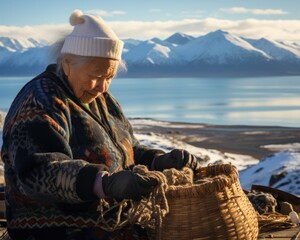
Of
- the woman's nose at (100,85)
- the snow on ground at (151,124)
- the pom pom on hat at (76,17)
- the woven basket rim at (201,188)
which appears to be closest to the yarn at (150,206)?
the woven basket rim at (201,188)

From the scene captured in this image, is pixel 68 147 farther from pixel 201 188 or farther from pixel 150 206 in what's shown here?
pixel 201 188

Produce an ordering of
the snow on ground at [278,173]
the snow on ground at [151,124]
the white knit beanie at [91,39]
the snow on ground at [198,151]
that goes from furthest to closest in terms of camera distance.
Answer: the snow on ground at [151,124], the snow on ground at [198,151], the snow on ground at [278,173], the white knit beanie at [91,39]

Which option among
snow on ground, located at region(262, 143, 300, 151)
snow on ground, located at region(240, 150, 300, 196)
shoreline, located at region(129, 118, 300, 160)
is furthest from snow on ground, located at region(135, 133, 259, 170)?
snow on ground, located at region(240, 150, 300, 196)

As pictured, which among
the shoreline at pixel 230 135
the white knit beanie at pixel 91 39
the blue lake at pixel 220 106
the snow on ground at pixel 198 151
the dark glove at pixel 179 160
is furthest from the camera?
the blue lake at pixel 220 106

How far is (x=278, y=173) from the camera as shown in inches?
454

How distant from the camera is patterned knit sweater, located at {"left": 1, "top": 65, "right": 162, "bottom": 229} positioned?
2.45 meters

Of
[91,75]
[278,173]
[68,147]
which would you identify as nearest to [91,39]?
[91,75]

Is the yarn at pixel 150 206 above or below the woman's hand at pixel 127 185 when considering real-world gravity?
below

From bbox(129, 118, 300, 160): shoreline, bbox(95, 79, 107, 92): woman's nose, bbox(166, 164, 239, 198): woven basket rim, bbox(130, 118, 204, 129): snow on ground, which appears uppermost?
bbox(95, 79, 107, 92): woman's nose

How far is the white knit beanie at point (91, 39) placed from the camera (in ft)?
8.87

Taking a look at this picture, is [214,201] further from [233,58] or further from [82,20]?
[233,58]

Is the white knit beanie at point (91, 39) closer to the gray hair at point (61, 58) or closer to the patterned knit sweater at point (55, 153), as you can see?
the gray hair at point (61, 58)

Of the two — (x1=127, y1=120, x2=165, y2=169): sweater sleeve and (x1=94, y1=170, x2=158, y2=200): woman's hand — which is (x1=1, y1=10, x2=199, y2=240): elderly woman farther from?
(x1=127, y1=120, x2=165, y2=169): sweater sleeve

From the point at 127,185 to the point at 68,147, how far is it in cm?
41
